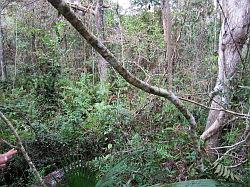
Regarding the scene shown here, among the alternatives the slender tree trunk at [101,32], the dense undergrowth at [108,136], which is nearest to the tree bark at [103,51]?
the dense undergrowth at [108,136]

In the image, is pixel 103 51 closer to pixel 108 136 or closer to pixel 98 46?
pixel 98 46

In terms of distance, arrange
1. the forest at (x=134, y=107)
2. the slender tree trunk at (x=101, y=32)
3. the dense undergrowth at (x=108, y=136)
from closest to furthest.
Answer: the forest at (x=134, y=107) < the dense undergrowth at (x=108, y=136) < the slender tree trunk at (x=101, y=32)

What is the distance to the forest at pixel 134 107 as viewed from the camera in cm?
320

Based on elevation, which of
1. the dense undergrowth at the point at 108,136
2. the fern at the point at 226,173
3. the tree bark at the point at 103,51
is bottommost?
the dense undergrowth at the point at 108,136

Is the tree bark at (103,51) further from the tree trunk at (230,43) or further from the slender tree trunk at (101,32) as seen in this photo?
the slender tree trunk at (101,32)

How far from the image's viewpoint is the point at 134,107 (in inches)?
242

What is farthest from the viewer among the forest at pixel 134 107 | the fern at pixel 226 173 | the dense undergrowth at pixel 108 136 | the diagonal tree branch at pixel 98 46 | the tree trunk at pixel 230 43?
the tree trunk at pixel 230 43

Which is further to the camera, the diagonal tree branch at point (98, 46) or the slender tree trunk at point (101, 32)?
the slender tree trunk at point (101, 32)

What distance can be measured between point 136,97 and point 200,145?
2.71 meters

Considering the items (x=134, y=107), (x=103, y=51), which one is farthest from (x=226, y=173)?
(x=134, y=107)

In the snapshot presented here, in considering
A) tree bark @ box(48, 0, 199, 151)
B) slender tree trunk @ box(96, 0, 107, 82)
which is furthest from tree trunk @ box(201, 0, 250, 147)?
slender tree trunk @ box(96, 0, 107, 82)

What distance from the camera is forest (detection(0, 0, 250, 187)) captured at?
320cm

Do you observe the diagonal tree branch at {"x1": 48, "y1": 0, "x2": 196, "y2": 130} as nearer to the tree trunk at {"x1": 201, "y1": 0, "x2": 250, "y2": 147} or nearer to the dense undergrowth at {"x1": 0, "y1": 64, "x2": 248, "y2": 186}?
the dense undergrowth at {"x1": 0, "y1": 64, "x2": 248, "y2": 186}

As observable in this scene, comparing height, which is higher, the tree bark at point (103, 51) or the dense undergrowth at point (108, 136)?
the tree bark at point (103, 51)
